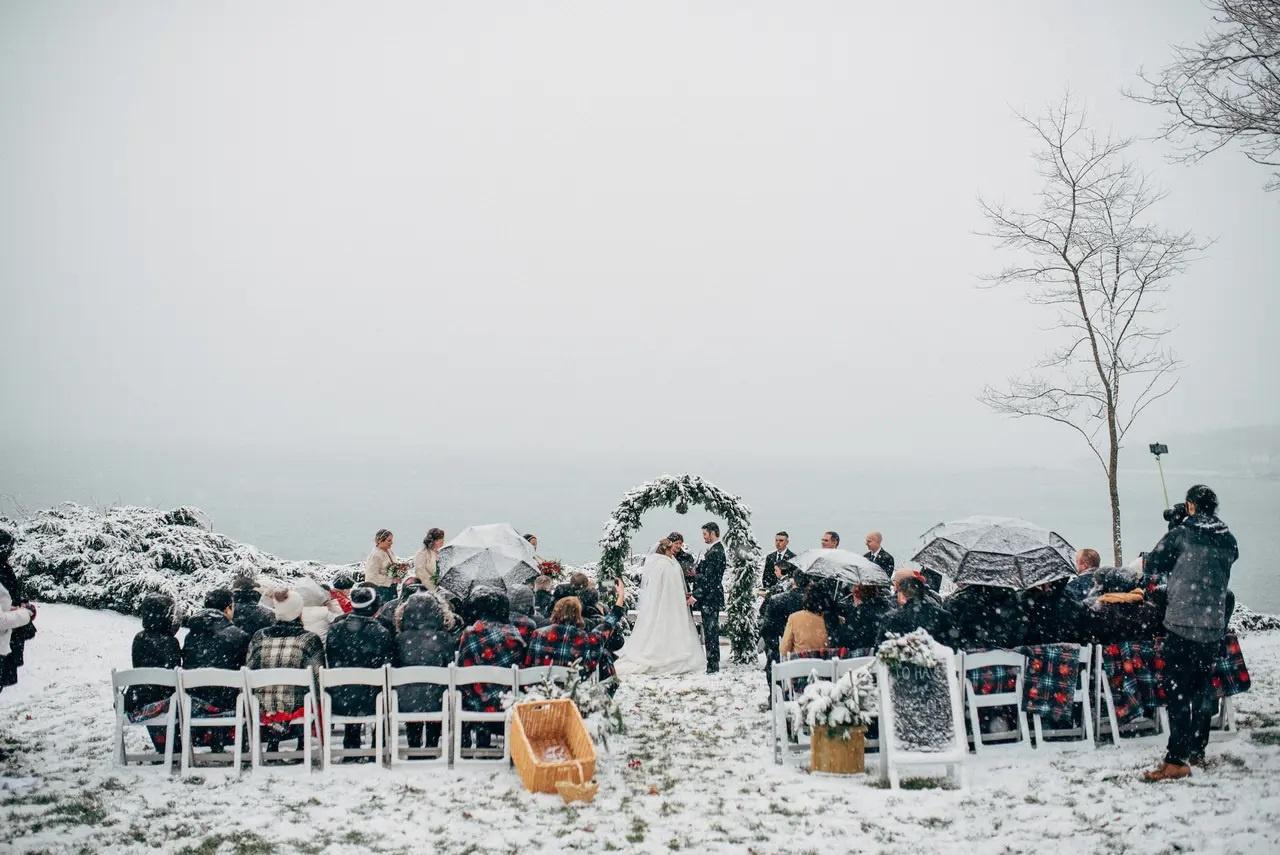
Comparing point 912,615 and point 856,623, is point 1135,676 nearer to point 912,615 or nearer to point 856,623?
point 912,615

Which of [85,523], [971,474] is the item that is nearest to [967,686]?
[85,523]

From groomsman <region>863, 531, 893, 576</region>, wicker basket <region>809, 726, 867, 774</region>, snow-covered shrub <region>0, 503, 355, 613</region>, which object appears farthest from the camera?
snow-covered shrub <region>0, 503, 355, 613</region>

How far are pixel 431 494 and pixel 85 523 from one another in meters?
113

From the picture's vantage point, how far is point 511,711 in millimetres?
7168

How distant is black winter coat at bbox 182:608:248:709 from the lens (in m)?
7.56

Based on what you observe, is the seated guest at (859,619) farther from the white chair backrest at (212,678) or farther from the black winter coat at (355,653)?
the white chair backrest at (212,678)

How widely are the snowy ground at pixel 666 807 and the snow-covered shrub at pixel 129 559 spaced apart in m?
8.26

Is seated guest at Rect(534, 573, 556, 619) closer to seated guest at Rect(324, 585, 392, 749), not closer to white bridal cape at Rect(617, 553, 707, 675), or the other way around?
white bridal cape at Rect(617, 553, 707, 675)

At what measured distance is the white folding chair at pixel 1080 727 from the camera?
24.2 ft

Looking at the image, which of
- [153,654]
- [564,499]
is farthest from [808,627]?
[564,499]

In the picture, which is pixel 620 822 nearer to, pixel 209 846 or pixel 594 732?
pixel 594 732

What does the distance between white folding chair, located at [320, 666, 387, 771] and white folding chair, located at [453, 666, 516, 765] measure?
0.63 m

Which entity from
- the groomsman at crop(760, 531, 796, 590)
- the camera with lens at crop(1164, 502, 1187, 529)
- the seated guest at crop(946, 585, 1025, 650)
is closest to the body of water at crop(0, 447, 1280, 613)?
the groomsman at crop(760, 531, 796, 590)

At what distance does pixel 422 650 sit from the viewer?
25.5 feet
